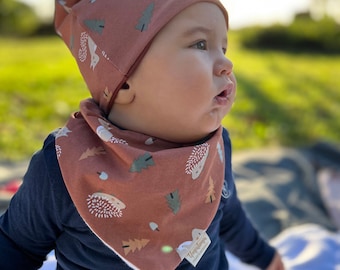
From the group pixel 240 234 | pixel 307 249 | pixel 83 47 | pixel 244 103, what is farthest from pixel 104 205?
pixel 244 103

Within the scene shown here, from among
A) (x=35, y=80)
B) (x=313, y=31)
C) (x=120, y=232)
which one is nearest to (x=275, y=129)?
(x=35, y=80)

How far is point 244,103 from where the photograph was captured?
3980 mm

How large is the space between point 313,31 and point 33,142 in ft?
21.1

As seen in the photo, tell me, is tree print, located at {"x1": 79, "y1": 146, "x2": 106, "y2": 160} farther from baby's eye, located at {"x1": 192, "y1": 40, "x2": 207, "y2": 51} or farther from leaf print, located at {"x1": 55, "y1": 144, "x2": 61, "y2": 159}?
baby's eye, located at {"x1": 192, "y1": 40, "x2": 207, "y2": 51}

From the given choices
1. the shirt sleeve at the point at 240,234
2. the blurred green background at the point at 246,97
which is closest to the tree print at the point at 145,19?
the shirt sleeve at the point at 240,234

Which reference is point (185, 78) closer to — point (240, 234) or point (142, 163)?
point (142, 163)

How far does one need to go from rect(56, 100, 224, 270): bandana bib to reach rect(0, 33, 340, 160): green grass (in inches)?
69.3

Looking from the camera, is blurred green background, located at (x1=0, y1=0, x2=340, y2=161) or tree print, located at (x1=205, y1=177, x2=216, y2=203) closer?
tree print, located at (x1=205, y1=177, x2=216, y2=203)

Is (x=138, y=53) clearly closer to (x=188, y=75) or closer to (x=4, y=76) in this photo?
(x=188, y=75)

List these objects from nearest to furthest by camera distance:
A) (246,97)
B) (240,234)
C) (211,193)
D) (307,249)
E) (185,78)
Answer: (185,78)
(211,193)
(240,234)
(307,249)
(246,97)

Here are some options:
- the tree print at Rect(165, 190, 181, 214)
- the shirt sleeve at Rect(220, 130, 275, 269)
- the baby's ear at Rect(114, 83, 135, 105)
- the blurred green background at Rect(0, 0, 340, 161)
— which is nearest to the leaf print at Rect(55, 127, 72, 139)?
the baby's ear at Rect(114, 83, 135, 105)

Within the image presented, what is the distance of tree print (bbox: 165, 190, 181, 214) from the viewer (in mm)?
982

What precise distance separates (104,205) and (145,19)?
1.13ft

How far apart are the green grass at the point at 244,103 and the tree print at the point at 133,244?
1.79 m
